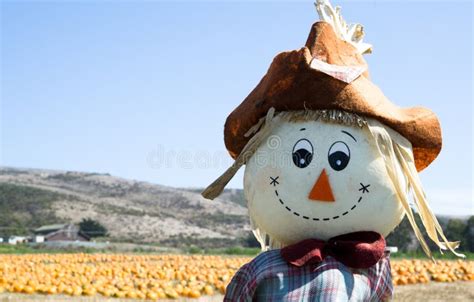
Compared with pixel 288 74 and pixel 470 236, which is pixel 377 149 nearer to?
pixel 288 74

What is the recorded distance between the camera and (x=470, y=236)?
2702 cm

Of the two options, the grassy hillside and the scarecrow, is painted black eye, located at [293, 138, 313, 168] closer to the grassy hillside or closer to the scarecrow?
the scarecrow

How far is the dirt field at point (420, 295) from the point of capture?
27.6 ft

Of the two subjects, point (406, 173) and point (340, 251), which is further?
point (406, 173)

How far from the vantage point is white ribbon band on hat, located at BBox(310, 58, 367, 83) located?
4.36 m

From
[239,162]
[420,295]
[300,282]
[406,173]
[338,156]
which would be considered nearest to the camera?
[300,282]

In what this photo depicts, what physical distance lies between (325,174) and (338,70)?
0.70m

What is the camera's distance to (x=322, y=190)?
13.8ft

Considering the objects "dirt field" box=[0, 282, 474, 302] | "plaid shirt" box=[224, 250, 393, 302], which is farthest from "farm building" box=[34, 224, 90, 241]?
"plaid shirt" box=[224, 250, 393, 302]

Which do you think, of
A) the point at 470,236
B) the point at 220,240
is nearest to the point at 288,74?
the point at 470,236

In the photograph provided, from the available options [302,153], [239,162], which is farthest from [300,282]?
[239,162]

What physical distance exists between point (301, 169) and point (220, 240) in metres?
43.6

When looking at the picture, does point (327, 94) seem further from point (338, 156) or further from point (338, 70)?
point (338, 156)

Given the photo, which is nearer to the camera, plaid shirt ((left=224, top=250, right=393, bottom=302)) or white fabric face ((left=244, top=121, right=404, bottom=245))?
plaid shirt ((left=224, top=250, right=393, bottom=302))
